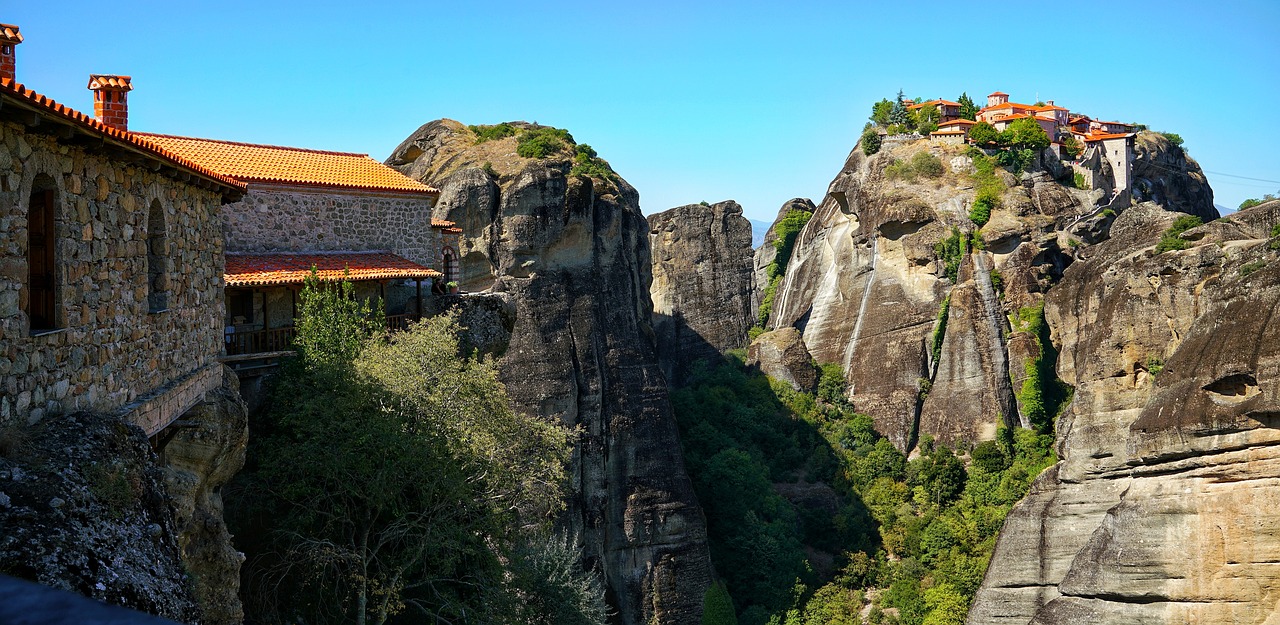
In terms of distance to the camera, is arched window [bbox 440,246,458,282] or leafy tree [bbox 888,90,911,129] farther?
leafy tree [bbox 888,90,911,129]

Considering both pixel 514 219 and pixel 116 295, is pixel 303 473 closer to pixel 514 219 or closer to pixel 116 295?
pixel 116 295

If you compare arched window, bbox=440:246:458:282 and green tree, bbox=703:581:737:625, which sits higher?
arched window, bbox=440:246:458:282

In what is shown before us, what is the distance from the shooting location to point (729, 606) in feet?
134

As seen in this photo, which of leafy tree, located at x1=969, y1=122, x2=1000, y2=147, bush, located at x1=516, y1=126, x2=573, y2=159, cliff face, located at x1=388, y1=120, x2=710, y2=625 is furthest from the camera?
leafy tree, located at x1=969, y1=122, x2=1000, y2=147

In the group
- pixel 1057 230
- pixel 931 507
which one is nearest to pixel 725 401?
pixel 931 507

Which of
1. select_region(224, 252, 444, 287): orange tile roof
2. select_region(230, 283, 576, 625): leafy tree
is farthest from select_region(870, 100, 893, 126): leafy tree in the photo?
Answer: select_region(230, 283, 576, 625): leafy tree

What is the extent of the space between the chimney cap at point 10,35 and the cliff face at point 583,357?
98.4 ft

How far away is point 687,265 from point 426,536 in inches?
2136

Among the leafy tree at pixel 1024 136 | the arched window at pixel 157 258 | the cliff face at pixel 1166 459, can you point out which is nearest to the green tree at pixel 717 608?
the cliff face at pixel 1166 459

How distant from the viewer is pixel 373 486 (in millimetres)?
14930

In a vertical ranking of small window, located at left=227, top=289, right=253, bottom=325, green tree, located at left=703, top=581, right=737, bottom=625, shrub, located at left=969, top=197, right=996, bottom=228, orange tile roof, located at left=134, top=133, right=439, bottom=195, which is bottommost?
green tree, located at left=703, top=581, right=737, bottom=625

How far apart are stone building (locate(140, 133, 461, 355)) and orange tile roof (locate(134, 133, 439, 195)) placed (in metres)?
A: 0.02

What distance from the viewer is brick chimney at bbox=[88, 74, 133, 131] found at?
563 inches

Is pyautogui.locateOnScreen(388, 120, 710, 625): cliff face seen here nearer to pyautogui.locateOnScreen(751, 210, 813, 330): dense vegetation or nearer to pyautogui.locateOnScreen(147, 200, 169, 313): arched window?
pyautogui.locateOnScreen(751, 210, 813, 330): dense vegetation
